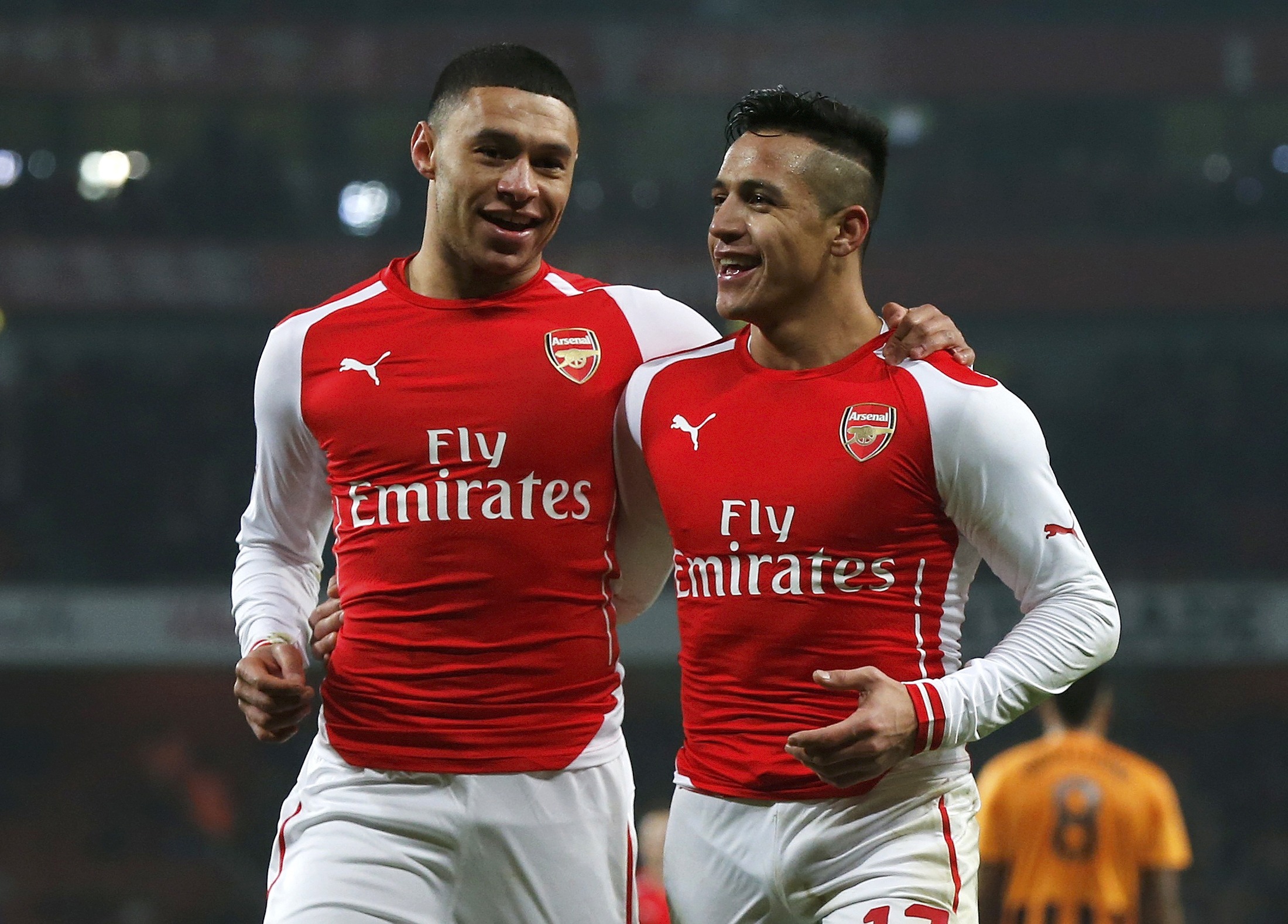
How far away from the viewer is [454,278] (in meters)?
2.64

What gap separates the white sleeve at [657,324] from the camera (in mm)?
2666

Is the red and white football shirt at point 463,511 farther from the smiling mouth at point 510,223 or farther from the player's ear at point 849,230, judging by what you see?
the player's ear at point 849,230

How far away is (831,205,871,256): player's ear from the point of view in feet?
8.16

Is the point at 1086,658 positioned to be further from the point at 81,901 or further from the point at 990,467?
the point at 81,901

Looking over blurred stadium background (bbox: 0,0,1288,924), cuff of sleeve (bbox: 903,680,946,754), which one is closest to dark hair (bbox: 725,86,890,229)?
cuff of sleeve (bbox: 903,680,946,754)

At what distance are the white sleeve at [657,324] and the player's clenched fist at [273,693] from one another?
0.77 meters

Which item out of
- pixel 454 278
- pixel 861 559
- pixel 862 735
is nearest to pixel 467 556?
pixel 454 278

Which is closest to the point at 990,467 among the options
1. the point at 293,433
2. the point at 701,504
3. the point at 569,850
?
the point at 701,504

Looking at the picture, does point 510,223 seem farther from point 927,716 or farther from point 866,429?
point 927,716

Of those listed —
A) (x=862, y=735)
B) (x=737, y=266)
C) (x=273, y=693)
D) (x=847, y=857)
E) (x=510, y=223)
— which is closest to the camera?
(x=862, y=735)

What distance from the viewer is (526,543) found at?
8.00 feet

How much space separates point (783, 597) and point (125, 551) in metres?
12.6

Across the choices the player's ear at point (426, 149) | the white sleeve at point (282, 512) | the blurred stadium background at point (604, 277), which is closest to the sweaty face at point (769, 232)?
the player's ear at point (426, 149)

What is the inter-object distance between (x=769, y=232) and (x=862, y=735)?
80 centimetres
